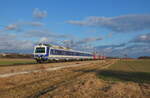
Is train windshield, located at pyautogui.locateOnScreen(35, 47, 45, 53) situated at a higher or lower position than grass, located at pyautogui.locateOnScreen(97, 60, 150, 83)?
higher

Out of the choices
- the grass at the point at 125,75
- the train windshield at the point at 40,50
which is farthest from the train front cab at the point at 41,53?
the grass at the point at 125,75

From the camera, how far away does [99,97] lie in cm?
1042

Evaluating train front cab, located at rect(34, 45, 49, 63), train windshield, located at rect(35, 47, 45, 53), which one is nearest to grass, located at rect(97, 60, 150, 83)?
train front cab, located at rect(34, 45, 49, 63)

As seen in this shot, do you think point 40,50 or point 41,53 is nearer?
point 41,53

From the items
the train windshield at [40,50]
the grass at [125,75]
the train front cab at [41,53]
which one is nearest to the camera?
the grass at [125,75]

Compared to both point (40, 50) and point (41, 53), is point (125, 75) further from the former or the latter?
point (40, 50)

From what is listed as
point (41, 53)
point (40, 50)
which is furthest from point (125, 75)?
point (40, 50)

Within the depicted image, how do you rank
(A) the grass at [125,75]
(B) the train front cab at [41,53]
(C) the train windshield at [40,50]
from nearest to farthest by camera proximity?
1. (A) the grass at [125,75]
2. (B) the train front cab at [41,53]
3. (C) the train windshield at [40,50]

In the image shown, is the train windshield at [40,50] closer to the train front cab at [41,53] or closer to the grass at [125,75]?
the train front cab at [41,53]

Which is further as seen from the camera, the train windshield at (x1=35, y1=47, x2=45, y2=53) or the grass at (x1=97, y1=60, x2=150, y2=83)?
the train windshield at (x1=35, y1=47, x2=45, y2=53)

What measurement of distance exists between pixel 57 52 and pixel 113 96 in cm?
3342

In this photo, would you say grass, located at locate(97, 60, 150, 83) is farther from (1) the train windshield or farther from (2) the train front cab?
(1) the train windshield

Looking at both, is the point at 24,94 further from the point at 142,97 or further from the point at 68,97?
the point at 142,97

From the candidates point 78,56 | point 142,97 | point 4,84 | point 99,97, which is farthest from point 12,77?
point 78,56
